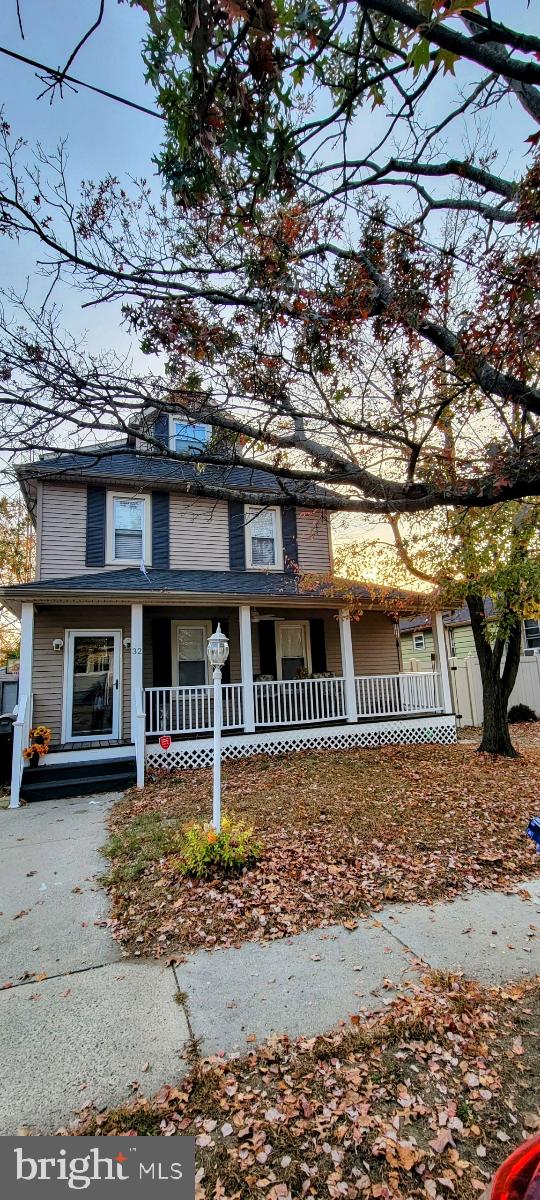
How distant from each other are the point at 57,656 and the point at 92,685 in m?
0.94

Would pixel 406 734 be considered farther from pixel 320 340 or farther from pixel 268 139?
pixel 268 139

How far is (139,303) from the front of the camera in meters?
4.38

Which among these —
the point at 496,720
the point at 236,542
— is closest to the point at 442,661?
the point at 496,720

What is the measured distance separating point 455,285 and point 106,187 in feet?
10.1

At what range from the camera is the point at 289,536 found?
1297 centimetres

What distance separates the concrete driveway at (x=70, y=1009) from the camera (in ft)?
7.73

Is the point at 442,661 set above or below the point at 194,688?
above

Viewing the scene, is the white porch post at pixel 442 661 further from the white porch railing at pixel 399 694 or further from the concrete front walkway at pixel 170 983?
the concrete front walkway at pixel 170 983

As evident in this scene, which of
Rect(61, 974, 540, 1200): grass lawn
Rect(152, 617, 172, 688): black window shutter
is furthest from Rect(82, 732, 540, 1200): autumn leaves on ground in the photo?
Rect(152, 617, 172, 688): black window shutter

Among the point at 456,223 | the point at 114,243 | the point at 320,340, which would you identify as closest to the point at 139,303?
the point at 114,243

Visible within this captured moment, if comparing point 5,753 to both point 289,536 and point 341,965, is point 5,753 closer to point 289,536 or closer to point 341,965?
point 289,536

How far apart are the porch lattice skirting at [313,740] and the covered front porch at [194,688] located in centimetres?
2

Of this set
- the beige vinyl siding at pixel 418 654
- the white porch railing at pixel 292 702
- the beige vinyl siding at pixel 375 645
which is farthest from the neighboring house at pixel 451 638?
the white porch railing at pixel 292 702

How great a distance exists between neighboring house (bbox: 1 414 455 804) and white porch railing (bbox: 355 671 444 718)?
35 mm
